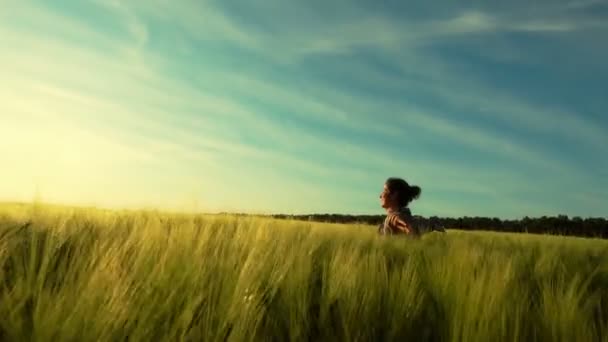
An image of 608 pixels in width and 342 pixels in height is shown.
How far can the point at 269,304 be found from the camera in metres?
1.87

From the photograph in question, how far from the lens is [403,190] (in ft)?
26.9

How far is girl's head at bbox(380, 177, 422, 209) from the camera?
8156 millimetres

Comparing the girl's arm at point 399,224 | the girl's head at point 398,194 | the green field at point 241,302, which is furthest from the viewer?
the girl's head at point 398,194

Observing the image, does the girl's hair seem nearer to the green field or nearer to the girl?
the girl

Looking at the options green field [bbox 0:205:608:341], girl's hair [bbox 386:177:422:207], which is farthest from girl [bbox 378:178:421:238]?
green field [bbox 0:205:608:341]

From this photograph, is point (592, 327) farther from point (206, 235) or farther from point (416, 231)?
point (416, 231)

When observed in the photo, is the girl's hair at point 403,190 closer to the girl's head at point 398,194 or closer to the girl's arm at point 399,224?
the girl's head at point 398,194

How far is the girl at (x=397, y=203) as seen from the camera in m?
7.86

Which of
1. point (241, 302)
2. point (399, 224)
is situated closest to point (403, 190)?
point (399, 224)

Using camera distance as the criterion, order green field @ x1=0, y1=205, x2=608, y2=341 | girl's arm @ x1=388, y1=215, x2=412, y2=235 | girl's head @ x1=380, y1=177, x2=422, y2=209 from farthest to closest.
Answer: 1. girl's head @ x1=380, y1=177, x2=422, y2=209
2. girl's arm @ x1=388, y1=215, x2=412, y2=235
3. green field @ x1=0, y1=205, x2=608, y2=341

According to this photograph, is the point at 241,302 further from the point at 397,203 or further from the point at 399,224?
the point at 397,203

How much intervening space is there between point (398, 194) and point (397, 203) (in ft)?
0.43

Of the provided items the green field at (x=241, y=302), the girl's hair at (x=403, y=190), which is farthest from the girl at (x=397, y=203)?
the green field at (x=241, y=302)

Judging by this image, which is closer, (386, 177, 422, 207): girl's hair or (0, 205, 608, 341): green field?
(0, 205, 608, 341): green field
